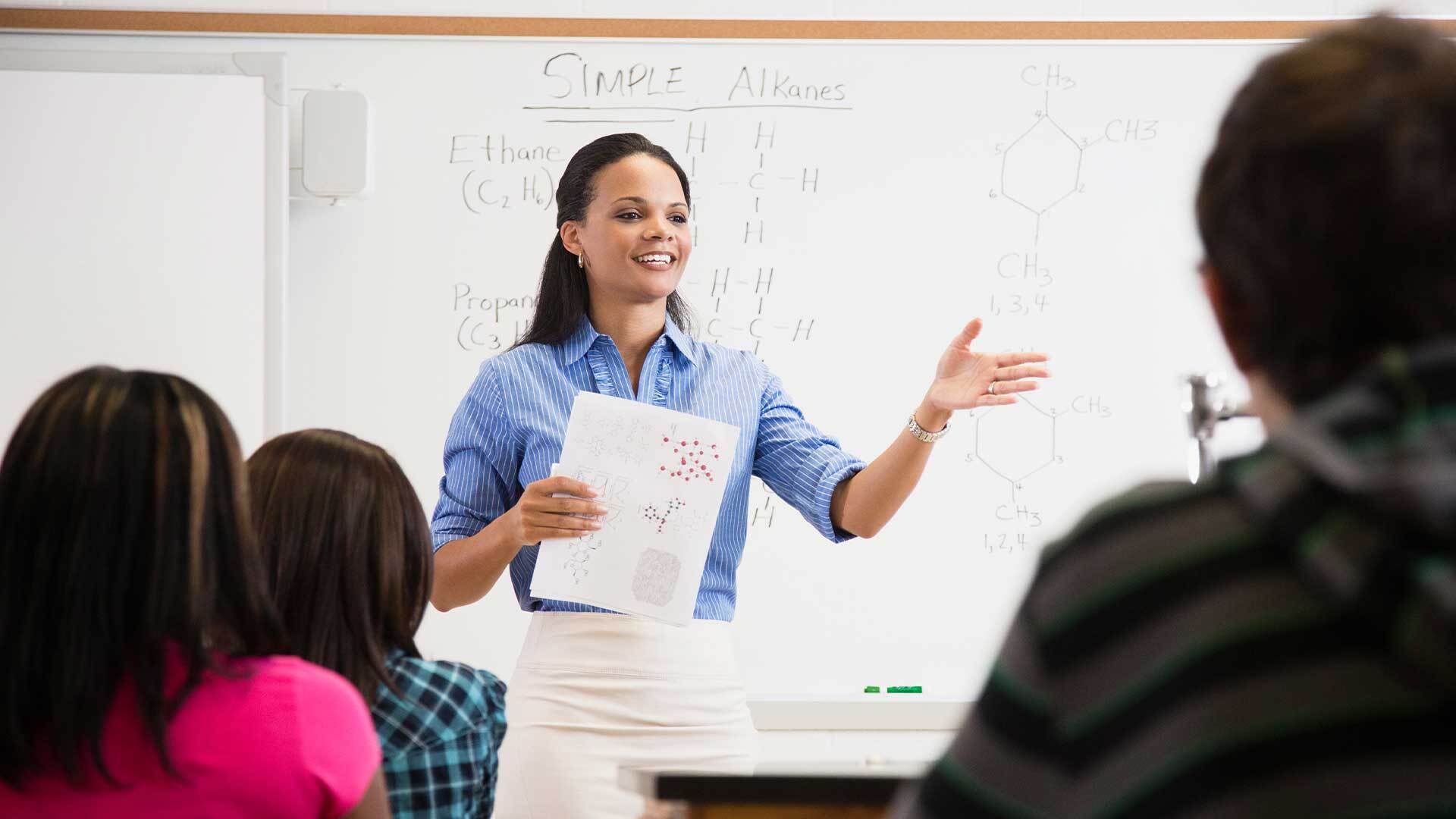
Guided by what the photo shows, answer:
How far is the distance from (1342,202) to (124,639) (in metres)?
0.84

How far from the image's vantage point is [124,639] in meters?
0.93

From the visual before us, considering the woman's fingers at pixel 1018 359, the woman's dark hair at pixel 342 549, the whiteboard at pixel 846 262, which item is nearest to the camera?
the woman's dark hair at pixel 342 549

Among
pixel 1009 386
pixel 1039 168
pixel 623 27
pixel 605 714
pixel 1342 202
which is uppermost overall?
pixel 623 27

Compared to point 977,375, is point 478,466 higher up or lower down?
lower down

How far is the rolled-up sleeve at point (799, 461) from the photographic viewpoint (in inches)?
79.7

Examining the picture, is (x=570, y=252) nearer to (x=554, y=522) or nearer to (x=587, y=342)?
(x=587, y=342)

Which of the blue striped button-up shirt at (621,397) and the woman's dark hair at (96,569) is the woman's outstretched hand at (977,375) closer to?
the blue striped button-up shirt at (621,397)

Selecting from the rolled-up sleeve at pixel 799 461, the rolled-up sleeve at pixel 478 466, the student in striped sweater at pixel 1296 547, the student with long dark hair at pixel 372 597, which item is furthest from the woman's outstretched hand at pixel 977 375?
the student in striped sweater at pixel 1296 547

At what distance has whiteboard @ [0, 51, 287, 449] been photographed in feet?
8.75

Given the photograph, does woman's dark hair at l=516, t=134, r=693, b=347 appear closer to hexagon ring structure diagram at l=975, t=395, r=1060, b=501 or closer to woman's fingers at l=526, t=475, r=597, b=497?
woman's fingers at l=526, t=475, r=597, b=497

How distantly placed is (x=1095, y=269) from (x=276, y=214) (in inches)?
69.8

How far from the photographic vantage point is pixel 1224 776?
52 centimetres

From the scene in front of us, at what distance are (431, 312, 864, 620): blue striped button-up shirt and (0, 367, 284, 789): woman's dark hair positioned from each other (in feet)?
3.20

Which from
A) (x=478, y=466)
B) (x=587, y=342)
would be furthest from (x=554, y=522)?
(x=587, y=342)
